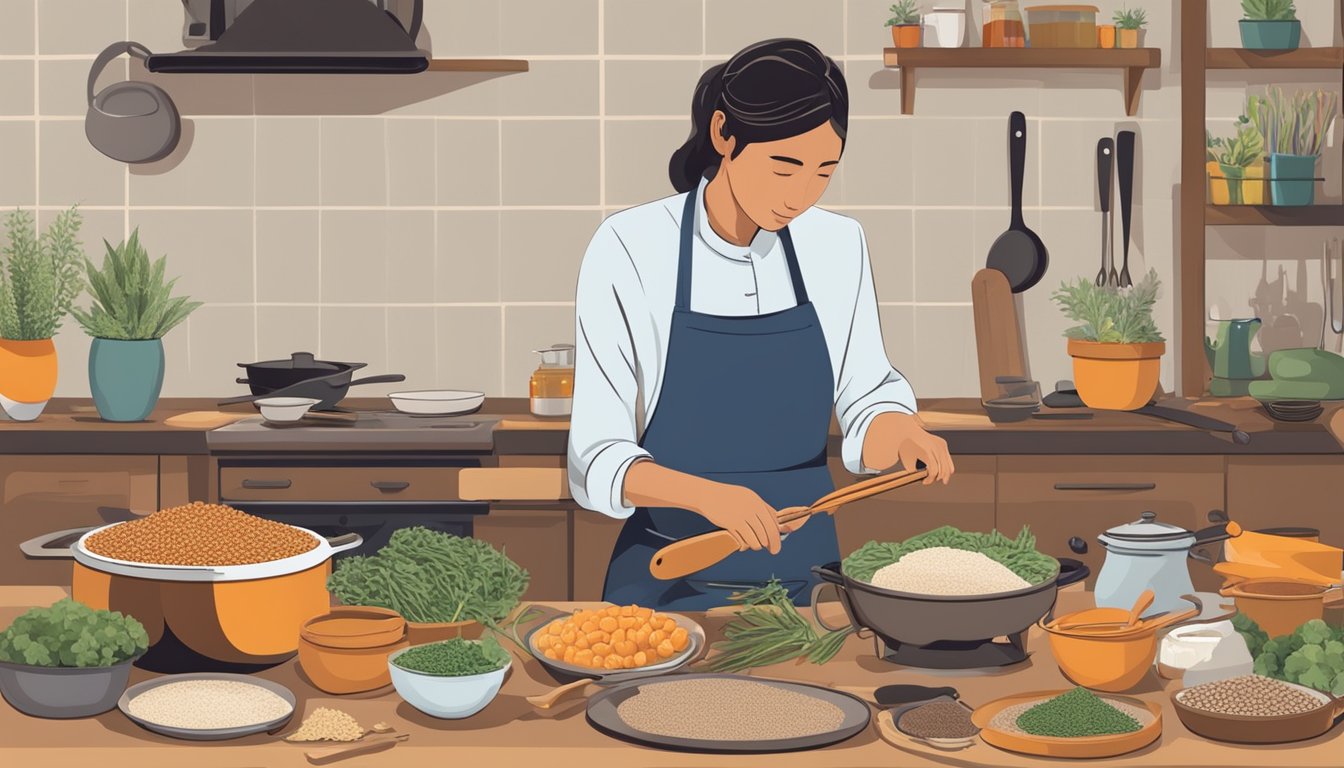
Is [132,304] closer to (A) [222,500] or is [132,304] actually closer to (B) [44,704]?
(A) [222,500]

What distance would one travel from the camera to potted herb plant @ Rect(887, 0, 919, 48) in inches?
160

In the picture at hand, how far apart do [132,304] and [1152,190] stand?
271cm

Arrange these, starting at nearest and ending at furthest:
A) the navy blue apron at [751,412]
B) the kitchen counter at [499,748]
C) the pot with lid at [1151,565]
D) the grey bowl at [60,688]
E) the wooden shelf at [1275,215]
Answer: the kitchen counter at [499,748] → the grey bowl at [60,688] → the pot with lid at [1151,565] → the navy blue apron at [751,412] → the wooden shelf at [1275,215]

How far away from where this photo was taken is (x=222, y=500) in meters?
3.59

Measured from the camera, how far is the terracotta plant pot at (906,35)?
4062 mm

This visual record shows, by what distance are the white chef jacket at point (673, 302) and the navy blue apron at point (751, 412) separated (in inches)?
0.7

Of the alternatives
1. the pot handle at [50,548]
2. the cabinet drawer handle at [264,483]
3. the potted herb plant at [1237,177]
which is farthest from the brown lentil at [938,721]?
the potted herb plant at [1237,177]

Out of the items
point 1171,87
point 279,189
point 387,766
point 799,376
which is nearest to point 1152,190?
point 1171,87

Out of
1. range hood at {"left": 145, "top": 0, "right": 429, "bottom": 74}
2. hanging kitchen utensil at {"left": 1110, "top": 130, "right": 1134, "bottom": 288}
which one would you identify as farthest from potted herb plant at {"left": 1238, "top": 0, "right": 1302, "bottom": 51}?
range hood at {"left": 145, "top": 0, "right": 429, "bottom": 74}

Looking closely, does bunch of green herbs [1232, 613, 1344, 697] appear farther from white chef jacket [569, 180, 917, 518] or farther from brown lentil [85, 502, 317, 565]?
brown lentil [85, 502, 317, 565]

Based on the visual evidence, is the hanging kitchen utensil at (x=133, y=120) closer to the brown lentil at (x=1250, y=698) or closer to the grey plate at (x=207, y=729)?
the grey plate at (x=207, y=729)

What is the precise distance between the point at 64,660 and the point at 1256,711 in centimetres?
125

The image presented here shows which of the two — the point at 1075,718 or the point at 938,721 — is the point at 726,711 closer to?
the point at 938,721

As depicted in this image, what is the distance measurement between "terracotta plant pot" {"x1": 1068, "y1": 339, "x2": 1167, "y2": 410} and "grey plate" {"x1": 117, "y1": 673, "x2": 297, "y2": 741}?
2607mm
